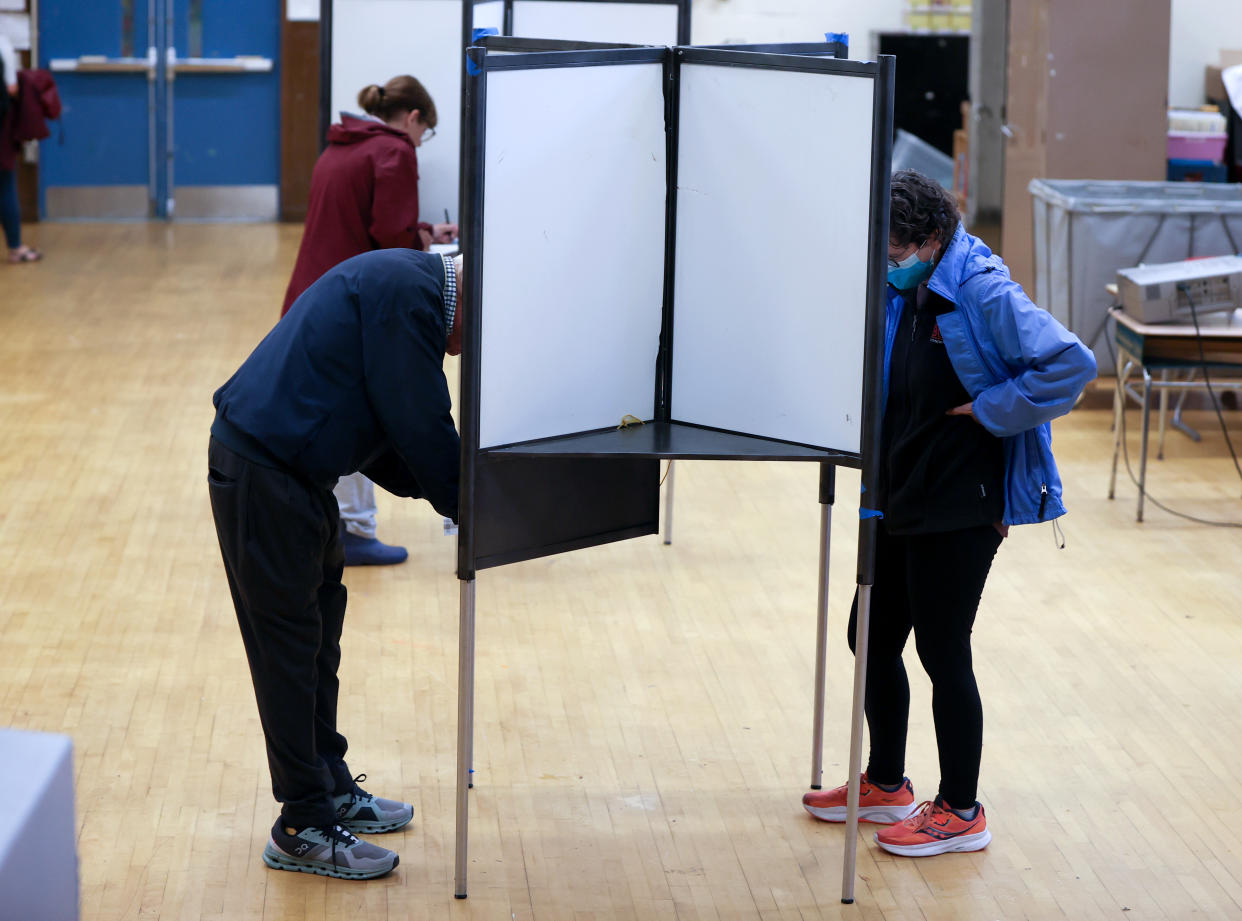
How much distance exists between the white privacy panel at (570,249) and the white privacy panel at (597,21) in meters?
2.31

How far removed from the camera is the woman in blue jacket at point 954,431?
2.78m

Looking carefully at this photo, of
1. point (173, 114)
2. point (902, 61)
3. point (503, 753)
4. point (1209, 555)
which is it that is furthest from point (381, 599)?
point (173, 114)

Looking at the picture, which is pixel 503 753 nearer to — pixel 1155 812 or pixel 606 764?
pixel 606 764

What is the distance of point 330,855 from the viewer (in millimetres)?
2949

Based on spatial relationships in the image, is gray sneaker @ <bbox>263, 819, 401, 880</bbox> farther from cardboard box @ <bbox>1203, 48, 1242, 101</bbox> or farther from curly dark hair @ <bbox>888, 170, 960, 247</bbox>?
cardboard box @ <bbox>1203, 48, 1242, 101</bbox>

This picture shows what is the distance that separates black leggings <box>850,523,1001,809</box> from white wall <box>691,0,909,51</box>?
821 cm

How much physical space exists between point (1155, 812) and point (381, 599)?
2.22 metres

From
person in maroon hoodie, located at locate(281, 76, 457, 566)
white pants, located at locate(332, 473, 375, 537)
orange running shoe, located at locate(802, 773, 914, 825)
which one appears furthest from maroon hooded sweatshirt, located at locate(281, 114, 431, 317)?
orange running shoe, located at locate(802, 773, 914, 825)

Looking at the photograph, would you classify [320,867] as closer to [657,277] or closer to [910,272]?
[657,277]

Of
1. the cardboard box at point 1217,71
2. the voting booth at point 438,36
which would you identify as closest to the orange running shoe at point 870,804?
the voting booth at point 438,36

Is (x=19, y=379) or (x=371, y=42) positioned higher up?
(x=371, y=42)

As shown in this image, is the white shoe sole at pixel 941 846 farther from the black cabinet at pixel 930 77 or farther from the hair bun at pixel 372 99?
the black cabinet at pixel 930 77

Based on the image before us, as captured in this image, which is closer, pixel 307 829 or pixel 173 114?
pixel 307 829

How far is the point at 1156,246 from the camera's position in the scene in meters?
6.45
